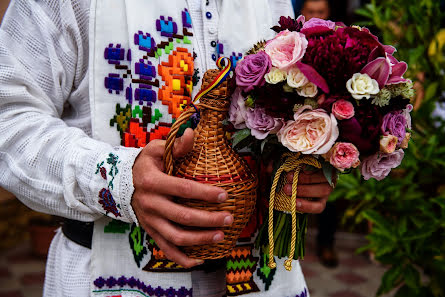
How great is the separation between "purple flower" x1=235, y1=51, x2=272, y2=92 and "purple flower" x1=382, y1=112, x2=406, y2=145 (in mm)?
293

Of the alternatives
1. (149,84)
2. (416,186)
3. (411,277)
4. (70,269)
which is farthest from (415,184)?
(70,269)

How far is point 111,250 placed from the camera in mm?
1223

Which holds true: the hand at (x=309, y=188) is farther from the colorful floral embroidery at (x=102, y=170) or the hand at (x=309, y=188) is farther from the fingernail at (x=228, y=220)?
the colorful floral embroidery at (x=102, y=170)

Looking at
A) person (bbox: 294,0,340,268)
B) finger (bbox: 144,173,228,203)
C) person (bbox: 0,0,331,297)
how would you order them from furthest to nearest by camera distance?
person (bbox: 294,0,340,268), person (bbox: 0,0,331,297), finger (bbox: 144,173,228,203)

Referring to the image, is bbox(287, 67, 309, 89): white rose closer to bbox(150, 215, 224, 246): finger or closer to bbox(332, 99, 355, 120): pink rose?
bbox(332, 99, 355, 120): pink rose

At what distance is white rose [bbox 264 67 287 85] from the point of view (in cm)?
99

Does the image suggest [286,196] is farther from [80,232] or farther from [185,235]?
[80,232]

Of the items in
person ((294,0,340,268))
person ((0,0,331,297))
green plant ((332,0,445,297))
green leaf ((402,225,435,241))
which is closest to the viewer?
person ((0,0,331,297))

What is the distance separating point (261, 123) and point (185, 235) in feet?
0.99

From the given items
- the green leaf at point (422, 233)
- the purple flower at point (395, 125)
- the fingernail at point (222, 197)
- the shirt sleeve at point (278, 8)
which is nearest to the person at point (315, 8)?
the green leaf at point (422, 233)

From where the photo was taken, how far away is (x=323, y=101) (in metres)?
0.98

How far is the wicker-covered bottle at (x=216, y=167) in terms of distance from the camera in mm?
967

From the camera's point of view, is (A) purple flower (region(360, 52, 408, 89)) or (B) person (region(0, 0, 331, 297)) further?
(B) person (region(0, 0, 331, 297))

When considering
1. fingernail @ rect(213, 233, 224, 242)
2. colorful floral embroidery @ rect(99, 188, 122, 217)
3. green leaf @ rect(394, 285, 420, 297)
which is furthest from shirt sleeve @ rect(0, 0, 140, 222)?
green leaf @ rect(394, 285, 420, 297)
